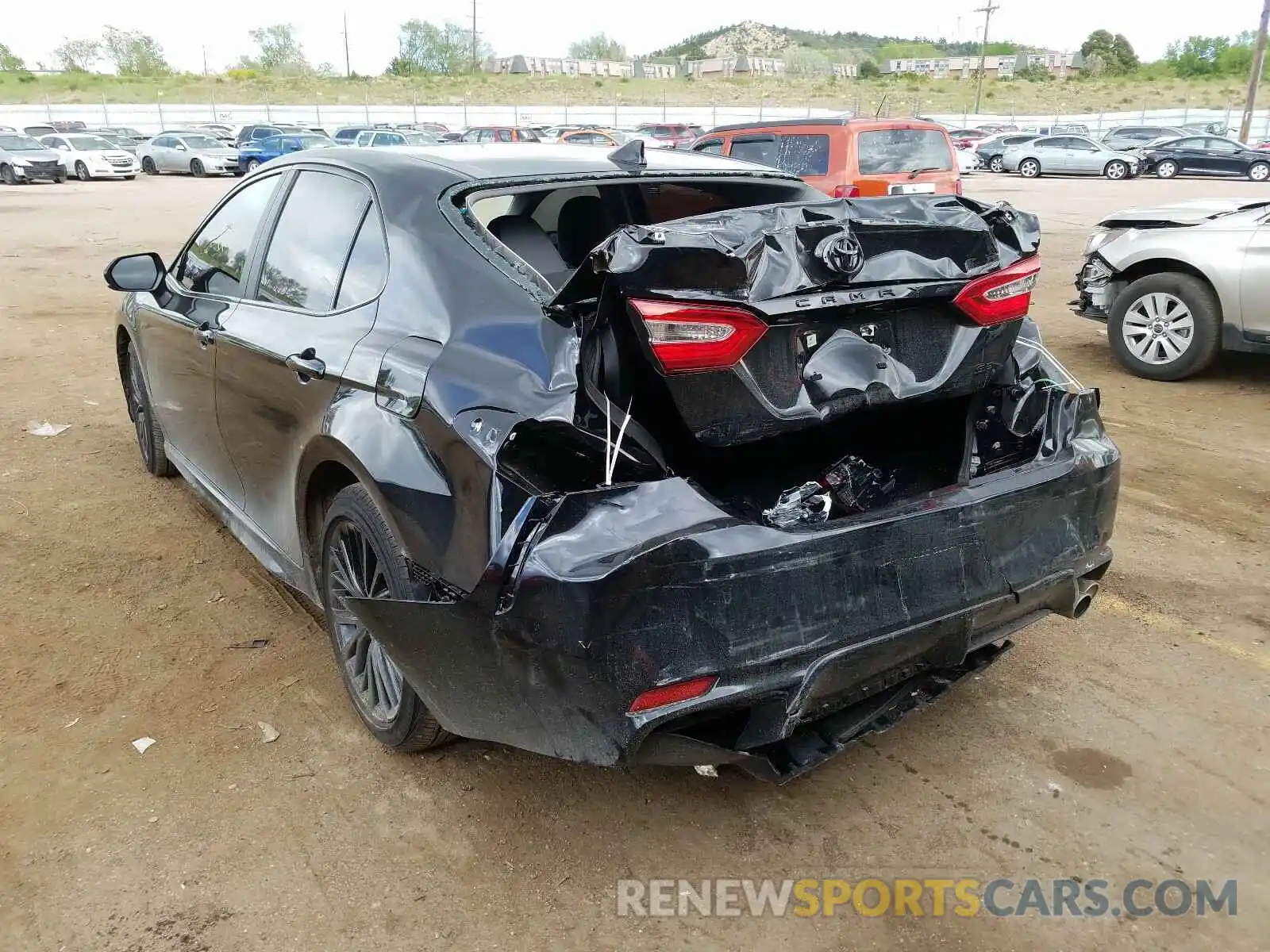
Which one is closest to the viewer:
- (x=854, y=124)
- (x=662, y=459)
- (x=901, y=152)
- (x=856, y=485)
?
(x=662, y=459)

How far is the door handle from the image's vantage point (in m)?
2.80

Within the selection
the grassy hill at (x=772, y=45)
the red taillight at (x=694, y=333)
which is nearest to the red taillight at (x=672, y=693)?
the red taillight at (x=694, y=333)

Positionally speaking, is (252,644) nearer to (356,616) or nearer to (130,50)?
(356,616)

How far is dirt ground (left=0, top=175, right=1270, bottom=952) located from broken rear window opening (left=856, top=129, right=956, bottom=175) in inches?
324

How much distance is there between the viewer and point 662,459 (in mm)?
2287

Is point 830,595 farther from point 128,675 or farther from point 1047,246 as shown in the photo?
point 1047,246

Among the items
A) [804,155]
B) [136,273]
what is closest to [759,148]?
[804,155]

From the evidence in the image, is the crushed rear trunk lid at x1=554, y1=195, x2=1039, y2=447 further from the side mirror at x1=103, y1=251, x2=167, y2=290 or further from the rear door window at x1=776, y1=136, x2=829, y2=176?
the rear door window at x1=776, y1=136, x2=829, y2=176

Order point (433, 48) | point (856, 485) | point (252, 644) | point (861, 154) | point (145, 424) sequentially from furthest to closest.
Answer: point (433, 48) → point (861, 154) → point (145, 424) → point (252, 644) → point (856, 485)

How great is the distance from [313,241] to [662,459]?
1.61 meters

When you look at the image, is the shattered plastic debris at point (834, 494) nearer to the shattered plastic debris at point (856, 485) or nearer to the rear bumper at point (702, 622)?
the shattered plastic debris at point (856, 485)

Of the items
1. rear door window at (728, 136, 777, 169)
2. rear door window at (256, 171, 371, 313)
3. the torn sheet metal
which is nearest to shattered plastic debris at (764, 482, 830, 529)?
the torn sheet metal

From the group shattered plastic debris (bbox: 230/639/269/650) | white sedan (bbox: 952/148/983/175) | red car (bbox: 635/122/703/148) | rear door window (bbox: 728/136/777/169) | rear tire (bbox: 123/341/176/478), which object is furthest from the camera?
red car (bbox: 635/122/703/148)

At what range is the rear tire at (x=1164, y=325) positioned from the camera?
6914 mm
